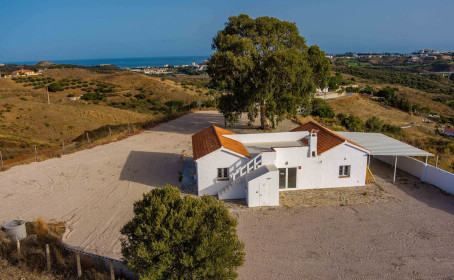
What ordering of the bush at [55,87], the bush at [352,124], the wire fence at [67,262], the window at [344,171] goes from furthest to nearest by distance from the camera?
the bush at [55,87]
the bush at [352,124]
the window at [344,171]
the wire fence at [67,262]

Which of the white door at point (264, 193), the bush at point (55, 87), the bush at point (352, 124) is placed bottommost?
the bush at point (352, 124)

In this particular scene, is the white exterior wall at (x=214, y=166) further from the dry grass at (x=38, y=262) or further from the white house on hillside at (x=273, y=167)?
the dry grass at (x=38, y=262)

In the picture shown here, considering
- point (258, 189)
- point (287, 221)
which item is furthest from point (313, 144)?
point (287, 221)

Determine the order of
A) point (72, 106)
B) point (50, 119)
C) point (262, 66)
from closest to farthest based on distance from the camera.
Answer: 1. point (262, 66)
2. point (50, 119)
3. point (72, 106)

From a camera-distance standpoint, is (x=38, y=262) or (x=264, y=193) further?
(x=264, y=193)

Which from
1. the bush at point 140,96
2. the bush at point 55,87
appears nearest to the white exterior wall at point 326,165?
the bush at point 140,96

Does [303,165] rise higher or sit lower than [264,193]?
higher

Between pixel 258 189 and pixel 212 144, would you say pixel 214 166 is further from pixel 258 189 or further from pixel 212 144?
pixel 258 189

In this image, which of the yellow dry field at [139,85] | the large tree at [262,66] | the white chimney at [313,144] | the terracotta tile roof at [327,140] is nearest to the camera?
the white chimney at [313,144]
